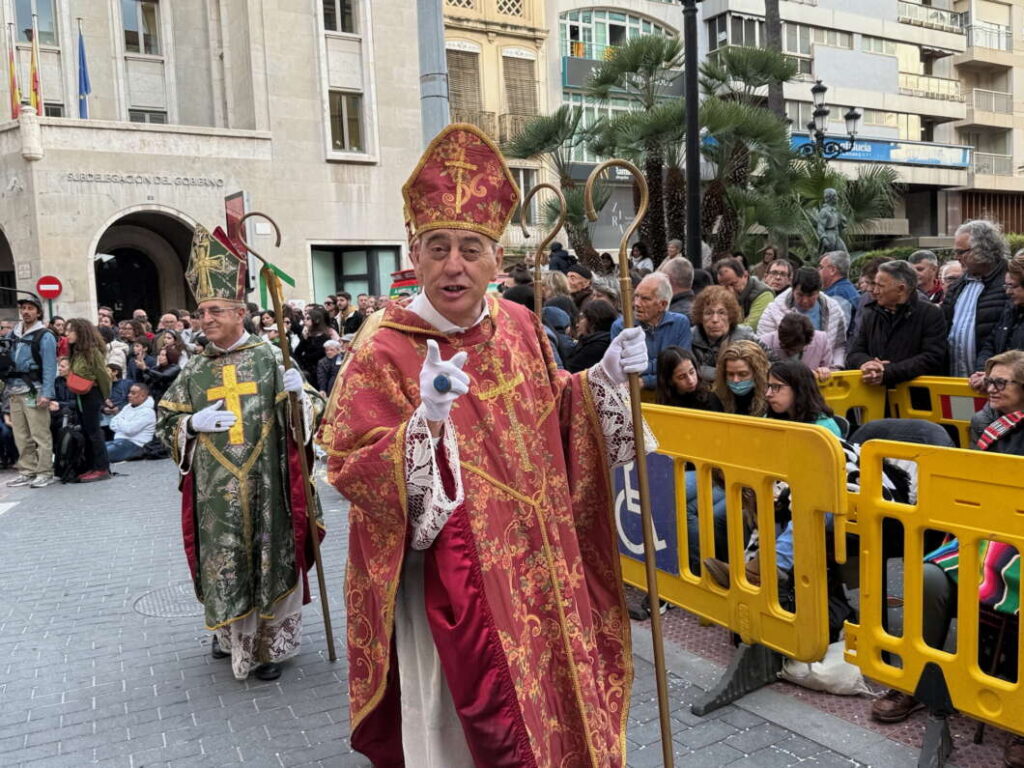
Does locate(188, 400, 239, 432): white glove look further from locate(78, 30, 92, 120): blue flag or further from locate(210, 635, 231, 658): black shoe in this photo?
locate(78, 30, 92, 120): blue flag

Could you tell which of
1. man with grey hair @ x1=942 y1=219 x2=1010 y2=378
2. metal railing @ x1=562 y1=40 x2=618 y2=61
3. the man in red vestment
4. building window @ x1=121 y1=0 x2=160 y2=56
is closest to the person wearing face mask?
man with grey hair @ x1=942 y1=219 x2=1010 y2=378

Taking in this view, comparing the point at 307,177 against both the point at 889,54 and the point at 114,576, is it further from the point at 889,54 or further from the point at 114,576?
the point at 889,54

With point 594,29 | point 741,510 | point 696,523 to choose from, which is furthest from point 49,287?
point 594,29

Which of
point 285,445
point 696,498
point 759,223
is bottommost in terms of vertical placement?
point 696,498

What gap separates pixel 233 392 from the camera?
456cm

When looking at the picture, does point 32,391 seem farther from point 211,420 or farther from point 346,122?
point 346,122

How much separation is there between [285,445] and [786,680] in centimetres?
274

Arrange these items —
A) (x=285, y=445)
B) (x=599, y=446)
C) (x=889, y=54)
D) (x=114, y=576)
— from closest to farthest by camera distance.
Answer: (x=599, y=446) < (x=285, y=445) < (x=114, y=576) < (x=889, y=54)

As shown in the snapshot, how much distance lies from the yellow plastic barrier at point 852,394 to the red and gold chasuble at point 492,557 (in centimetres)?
358

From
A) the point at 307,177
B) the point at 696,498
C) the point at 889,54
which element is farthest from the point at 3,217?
the point at 889,54

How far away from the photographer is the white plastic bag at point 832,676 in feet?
12.8

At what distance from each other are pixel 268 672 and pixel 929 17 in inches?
1863

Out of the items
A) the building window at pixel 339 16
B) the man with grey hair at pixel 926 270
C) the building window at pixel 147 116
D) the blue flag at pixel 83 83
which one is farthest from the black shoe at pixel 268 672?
the building window at pixel 339 16

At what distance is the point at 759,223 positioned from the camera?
1608cm
